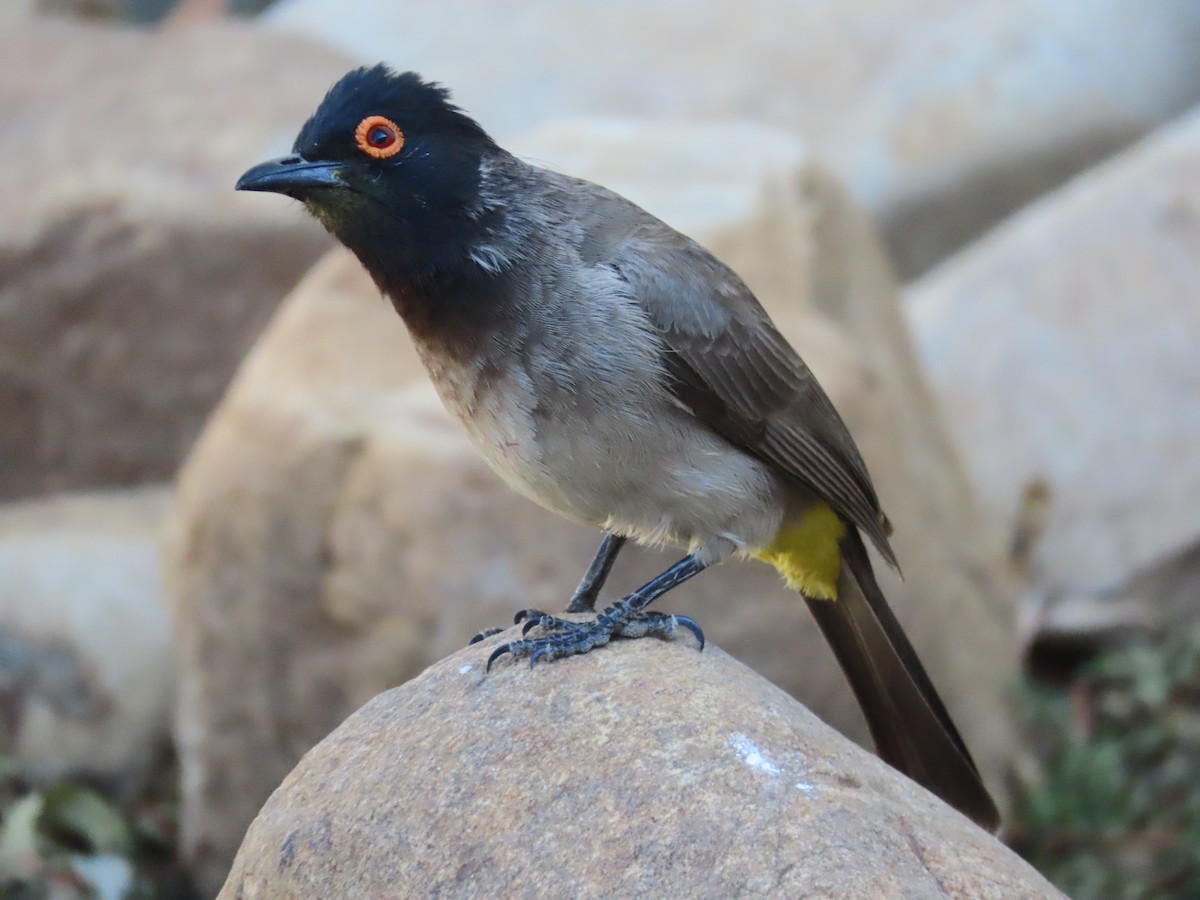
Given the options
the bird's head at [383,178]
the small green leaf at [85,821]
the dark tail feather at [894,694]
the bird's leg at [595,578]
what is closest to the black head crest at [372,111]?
the bird's head at [383,178]

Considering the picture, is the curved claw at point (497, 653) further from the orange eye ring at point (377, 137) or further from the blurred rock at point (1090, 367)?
the blurred rock at point (1090, 367)

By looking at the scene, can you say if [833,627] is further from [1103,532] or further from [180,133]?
[180,133]

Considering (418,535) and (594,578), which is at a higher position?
(594,578)

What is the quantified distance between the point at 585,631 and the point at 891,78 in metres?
9.10

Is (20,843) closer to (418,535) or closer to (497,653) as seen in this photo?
(418,535)

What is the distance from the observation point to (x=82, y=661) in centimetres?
768

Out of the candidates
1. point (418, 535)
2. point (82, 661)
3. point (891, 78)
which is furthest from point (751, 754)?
point (891, 78)

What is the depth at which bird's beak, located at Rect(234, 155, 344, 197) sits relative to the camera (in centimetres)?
389

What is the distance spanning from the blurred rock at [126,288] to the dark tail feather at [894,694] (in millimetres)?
5780

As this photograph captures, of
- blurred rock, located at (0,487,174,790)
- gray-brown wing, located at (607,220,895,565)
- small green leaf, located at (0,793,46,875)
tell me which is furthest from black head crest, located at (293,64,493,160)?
blurred rock, located at (0,487,174,790)

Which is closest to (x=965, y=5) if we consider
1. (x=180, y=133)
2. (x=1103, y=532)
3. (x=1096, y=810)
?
(x=1103, y=532)

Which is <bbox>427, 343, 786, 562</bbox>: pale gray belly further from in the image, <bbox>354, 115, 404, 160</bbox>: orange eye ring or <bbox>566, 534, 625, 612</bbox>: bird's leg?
<bbox>354, 115, 404, 160</bbox>: orange eye ring

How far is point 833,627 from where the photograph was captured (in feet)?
15.6

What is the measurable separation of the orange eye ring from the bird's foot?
1.32m
